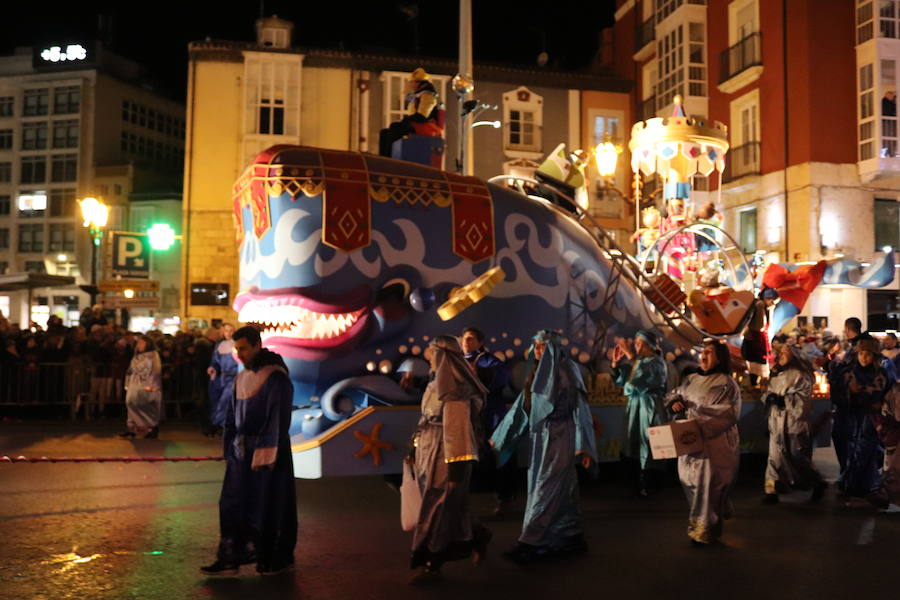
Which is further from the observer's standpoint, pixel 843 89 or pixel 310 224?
pixel 843 89

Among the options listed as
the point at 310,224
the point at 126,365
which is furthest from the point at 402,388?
the point at 126,365

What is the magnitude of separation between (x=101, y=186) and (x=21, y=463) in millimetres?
36691

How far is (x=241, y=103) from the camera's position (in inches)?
1164

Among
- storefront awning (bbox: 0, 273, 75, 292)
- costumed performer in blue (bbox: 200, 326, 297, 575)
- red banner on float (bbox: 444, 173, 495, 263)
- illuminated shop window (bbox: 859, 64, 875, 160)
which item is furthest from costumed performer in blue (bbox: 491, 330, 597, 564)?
illuminated shop window (bbox: 859, 64, 875, 160)

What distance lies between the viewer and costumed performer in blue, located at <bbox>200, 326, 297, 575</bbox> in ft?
19.7

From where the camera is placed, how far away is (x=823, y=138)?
980 inches

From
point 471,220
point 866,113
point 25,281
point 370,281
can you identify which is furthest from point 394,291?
point 866,113

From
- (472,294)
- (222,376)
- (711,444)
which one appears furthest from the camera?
(222,376)

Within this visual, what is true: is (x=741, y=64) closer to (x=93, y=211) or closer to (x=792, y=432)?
(x=93, y=211)

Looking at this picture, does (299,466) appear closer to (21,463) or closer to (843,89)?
(21,463)

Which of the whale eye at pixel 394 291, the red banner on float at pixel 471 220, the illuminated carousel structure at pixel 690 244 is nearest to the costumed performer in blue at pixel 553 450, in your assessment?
the whale eye at pixel 394 291

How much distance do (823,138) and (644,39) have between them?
915 cm

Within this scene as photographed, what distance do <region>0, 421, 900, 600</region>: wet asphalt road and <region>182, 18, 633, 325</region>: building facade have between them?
19830 mm

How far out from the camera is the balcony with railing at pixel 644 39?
31.6m
